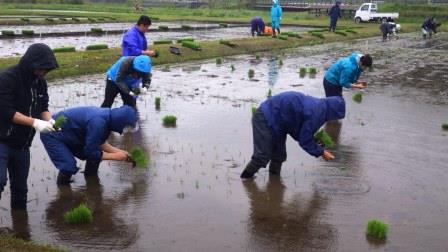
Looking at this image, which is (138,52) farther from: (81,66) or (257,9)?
(257,9)

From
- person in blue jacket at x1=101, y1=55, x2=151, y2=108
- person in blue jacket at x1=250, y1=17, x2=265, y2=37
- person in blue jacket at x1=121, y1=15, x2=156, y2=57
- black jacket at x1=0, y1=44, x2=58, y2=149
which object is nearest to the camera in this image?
black jacket at x1=0, y1=44, x2=58, y2=149

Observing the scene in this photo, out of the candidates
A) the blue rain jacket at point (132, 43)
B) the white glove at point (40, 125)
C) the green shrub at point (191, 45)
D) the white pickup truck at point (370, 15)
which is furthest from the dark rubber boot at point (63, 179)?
the white pickup truck at point (370, 15)

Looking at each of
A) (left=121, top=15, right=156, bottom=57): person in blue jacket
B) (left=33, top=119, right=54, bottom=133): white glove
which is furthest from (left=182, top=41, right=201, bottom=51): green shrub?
(left=33, top=119, right=54, bottom=133): white glove

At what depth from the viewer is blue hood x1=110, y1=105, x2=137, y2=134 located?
245 inches

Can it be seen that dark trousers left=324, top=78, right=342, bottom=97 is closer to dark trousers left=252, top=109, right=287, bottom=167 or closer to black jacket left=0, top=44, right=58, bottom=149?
dark trousers left=252, top=109, right=287, bottom=167

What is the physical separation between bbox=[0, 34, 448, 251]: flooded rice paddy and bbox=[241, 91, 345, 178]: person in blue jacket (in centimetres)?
44

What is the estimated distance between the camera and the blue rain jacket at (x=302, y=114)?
21.2ft

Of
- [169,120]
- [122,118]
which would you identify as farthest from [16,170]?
[169,120]

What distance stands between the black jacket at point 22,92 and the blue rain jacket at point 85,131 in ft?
3.12

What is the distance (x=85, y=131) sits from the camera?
639 cm

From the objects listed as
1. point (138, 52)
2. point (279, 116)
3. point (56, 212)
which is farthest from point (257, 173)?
point (138, 52)

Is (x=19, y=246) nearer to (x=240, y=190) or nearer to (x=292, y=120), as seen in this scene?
(x=240, y=190)

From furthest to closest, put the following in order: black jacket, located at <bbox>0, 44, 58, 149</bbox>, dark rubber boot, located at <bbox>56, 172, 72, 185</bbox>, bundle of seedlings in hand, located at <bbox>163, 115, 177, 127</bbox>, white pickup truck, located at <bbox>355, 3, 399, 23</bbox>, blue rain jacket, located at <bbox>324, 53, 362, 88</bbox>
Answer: white pickup truck, located at <bbox>355, 3, 399, 23</bbox> → blue rain jacket, located at <bbox>324, 53, 362, 88</bbox> → bundle of seedlings in hand, located at <bbox>163, 115, 177, 127</bbox> → dark rubber boot, located at <bbox>56, 172, 72, 185</bbox> → black jacket, located at <bbox>0, 44, 58, 149</bbox>

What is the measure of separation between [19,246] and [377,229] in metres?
3.14
